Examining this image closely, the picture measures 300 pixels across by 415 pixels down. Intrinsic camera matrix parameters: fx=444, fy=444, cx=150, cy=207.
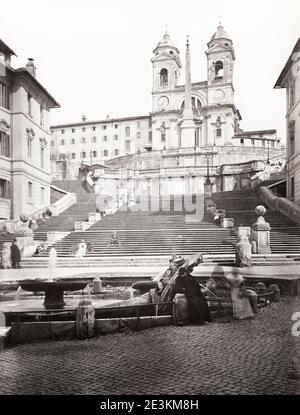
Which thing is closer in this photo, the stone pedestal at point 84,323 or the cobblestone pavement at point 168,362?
the cobblestone pavement at point 168,362

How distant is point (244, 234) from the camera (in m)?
12.2

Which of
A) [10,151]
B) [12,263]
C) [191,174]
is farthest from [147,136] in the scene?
[12,263]

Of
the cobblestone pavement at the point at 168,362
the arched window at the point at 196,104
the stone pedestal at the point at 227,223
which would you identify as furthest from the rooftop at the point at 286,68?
the arched window at the point at 196,104

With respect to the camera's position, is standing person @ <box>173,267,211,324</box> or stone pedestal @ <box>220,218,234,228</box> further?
stone pedestal @ <box>220,218,234,228</box>

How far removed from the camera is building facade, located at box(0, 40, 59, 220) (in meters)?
13.3

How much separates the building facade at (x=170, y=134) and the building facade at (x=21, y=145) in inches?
935

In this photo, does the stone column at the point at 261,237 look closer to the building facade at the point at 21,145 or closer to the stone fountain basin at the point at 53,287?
the stone fountain basin at the point at 53,287

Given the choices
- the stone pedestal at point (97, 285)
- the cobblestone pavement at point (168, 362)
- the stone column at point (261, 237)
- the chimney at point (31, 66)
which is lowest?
the cobblestone pavement at point (168, 362)

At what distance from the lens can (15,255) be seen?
12.8 meters

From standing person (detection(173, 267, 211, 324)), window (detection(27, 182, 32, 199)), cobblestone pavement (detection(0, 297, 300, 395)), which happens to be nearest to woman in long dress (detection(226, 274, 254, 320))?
cobblestone pavement (detection(0, 297, 300, 395))

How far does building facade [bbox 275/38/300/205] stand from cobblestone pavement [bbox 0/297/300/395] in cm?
543

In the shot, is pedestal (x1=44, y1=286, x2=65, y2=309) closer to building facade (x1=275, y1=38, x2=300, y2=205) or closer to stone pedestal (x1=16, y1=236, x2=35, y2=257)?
stone pedestal (x1=16, y1=236, x2=35, y2=257)

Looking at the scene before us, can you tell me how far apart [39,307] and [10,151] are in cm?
817

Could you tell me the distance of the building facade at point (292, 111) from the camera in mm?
9859
